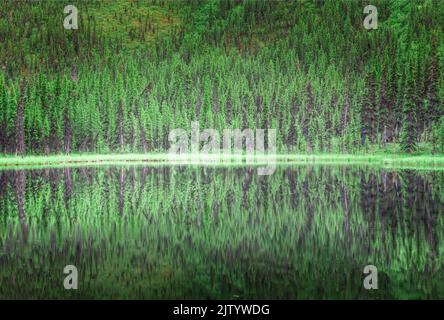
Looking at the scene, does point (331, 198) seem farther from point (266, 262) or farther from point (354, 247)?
point (266, 262)

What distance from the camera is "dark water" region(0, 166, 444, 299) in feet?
64.7

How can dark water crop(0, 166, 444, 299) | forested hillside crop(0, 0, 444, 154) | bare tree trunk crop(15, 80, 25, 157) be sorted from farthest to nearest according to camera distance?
forested hillside crop(0, 0, 444, 154) < bare tree trunk crop(15, 80, 25, 157) < dark water crop(0, 166, 444, 299)

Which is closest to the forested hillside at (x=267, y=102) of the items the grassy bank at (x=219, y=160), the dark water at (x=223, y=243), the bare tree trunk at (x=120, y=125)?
the bare tree trunk at (x=120, y=125)

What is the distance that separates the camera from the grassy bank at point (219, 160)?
8719 cm

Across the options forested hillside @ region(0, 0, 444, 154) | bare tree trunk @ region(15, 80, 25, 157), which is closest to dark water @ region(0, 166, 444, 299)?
bare tree trunk @ region(15, 80, 25, 157)

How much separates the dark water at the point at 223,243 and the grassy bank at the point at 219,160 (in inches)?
1652

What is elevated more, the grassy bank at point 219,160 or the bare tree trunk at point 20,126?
the bare tree trunk at point 20,126

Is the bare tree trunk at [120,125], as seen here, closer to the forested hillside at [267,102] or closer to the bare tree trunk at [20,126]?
the forested hillside at [267,102]

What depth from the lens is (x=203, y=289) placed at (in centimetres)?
1945

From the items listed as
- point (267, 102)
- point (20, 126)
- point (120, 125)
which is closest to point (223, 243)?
point (20, 126)

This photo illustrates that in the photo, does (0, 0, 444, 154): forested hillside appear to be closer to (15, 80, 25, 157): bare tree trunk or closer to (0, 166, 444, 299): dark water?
(15, 80, 25, 157): bare tree trunk

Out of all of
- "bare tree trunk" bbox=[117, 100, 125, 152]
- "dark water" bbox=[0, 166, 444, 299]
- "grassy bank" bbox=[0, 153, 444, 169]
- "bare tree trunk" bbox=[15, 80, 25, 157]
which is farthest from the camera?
"bare tree trunk" bbox=[117, 100, 125, 152]

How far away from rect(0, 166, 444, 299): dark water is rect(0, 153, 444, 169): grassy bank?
138ft

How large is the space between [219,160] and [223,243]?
77584mm
